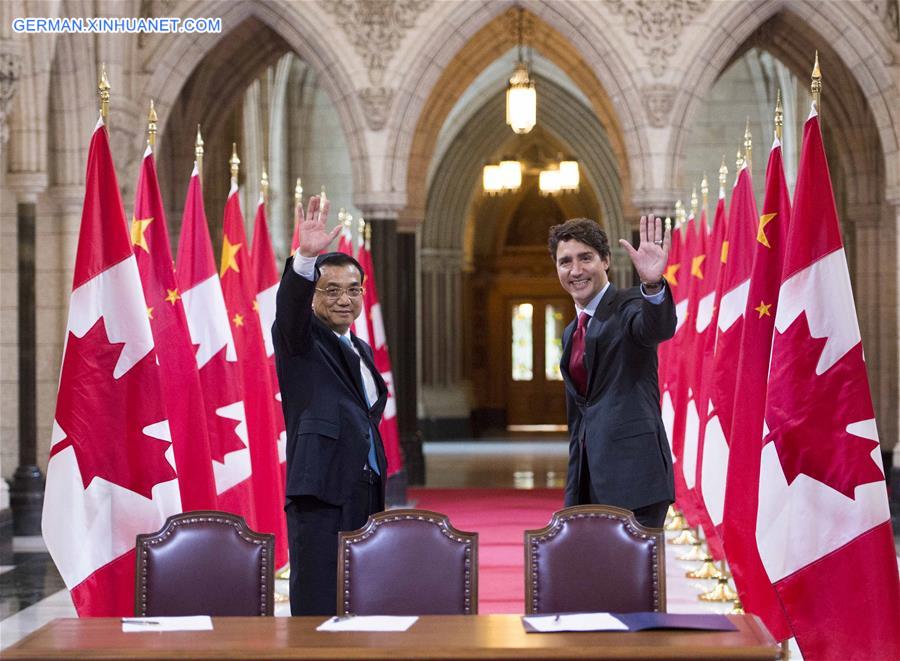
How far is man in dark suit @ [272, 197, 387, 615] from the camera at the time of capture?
394 centimetres

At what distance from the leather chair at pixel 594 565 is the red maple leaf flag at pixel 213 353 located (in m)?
2.95

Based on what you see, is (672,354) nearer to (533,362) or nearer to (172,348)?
(172,348)

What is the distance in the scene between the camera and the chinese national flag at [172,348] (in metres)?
5.26

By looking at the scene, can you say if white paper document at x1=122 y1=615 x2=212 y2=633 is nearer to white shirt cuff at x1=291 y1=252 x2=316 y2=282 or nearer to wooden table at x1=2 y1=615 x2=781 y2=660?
wooden table at x1=2 y1=615 x2=781 y2=660

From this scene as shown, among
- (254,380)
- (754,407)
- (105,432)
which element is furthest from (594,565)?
(254,380)

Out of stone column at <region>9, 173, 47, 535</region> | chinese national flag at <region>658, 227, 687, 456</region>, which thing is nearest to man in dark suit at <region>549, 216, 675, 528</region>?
chinese national flag at <region>658, 227, 687, 456</region>

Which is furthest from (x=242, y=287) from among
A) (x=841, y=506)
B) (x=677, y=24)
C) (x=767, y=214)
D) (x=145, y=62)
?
(x=677, y=24)

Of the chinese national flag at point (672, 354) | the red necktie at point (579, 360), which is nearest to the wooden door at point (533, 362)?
the chinese national flag at point (672, 354)

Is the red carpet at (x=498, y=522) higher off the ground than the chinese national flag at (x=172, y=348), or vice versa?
the chinese national flag at (x=172, y=348)

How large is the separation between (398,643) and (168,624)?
24.1 inches

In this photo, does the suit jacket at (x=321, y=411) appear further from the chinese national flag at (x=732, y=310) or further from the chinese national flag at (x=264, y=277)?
the chinese national flag at (x=264, y=277)

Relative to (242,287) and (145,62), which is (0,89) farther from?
(145,62)

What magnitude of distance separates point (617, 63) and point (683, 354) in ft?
10.1

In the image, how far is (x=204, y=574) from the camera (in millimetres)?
3590
